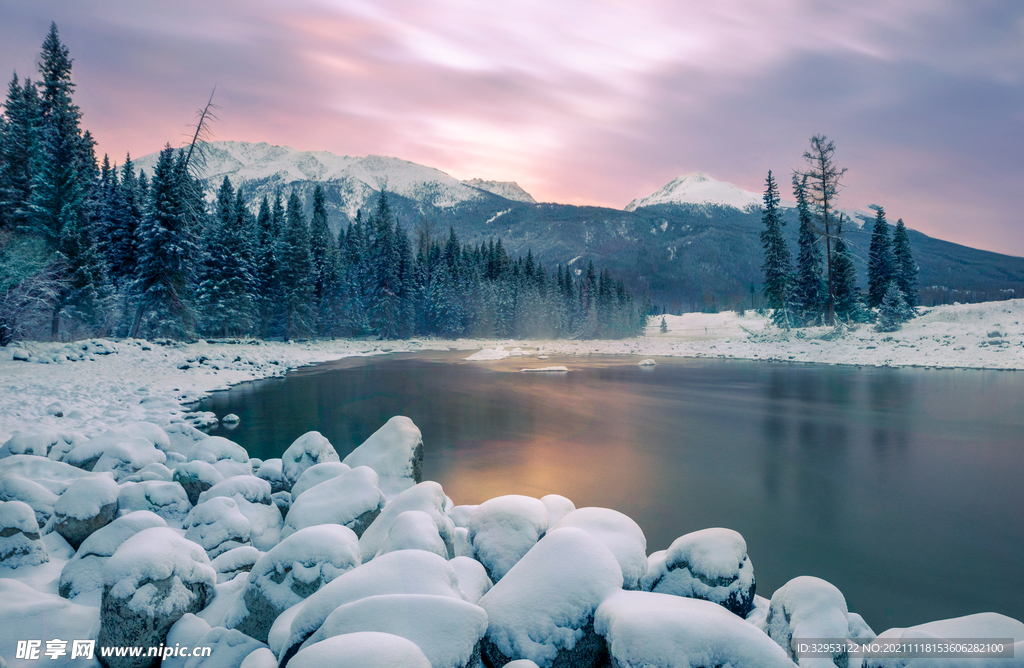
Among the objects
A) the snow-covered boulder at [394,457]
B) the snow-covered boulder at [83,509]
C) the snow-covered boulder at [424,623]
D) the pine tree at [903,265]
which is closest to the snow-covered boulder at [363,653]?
the snow-covered boulder at [424,623]

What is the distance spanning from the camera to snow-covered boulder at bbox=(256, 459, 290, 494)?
7.56 m

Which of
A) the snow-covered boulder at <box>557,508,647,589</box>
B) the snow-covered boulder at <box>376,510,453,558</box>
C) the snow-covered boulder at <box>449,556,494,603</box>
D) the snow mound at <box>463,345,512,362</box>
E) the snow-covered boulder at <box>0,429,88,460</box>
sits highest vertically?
the snow-covered boulder at <box>0,429,88,460</box>

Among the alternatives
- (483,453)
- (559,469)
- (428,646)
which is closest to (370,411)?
(483,453)

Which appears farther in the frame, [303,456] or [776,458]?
[776,458]

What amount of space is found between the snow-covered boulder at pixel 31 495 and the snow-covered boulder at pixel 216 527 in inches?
58.4

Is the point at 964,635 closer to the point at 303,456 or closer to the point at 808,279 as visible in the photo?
the point at 303,456

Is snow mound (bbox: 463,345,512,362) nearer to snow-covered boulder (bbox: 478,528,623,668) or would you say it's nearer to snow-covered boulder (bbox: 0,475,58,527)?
snow-covered boulder (bbox: 0,475,58,527)

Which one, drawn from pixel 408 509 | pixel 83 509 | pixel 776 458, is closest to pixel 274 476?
pixel 83 509

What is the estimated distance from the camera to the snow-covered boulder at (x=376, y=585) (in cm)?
321

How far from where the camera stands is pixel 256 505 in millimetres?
6227

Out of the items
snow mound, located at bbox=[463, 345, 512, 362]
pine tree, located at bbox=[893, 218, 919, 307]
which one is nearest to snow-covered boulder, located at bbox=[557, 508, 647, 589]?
snow mound, located at bbox=[463, 345, 512, 362]

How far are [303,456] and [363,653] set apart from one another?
5.78m

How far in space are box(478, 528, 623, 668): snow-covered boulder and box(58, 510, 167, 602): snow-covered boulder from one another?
3.57 metres

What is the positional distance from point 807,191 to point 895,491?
34.7 meters
